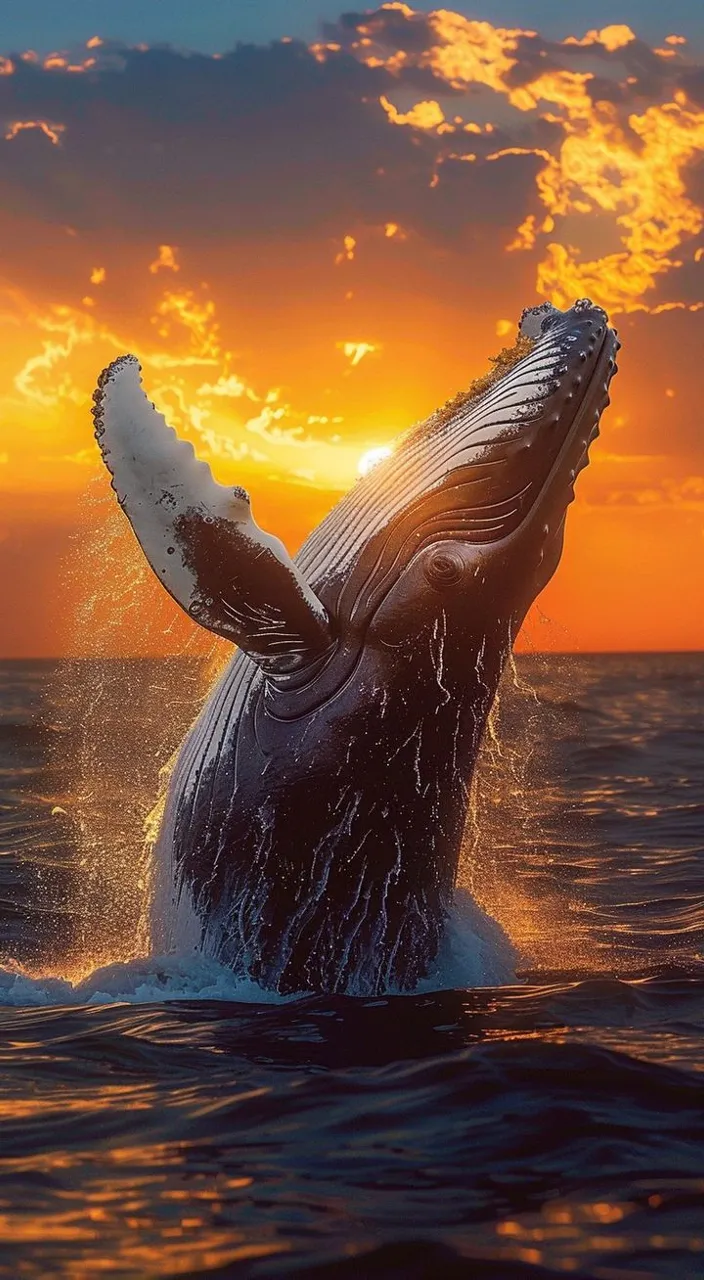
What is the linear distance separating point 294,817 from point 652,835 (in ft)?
36.3

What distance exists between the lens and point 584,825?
Result: 752 inches

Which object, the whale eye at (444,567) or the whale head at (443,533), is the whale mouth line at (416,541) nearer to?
the whale head at (443,533)

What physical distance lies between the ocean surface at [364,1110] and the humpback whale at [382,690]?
440mm

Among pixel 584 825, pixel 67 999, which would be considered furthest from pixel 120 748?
pixel 67 999

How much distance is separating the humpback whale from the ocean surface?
440 millimetres

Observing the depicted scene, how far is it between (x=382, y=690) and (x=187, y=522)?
4.94 ft

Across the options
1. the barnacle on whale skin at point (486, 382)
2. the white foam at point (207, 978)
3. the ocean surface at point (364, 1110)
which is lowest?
the ocean surface at point (364, 1110)

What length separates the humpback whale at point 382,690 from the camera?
749cm

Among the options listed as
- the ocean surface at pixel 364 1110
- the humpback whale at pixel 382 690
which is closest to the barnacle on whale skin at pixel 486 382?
the humpback whale at pixel 382 690

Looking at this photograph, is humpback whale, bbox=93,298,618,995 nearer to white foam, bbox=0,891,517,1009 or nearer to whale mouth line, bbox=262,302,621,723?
whale mouth line, bbox=262,302,621,723

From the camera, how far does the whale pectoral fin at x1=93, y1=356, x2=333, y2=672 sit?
22.3ft

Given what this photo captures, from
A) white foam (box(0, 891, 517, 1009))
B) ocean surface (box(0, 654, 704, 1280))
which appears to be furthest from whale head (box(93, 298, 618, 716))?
white foam (box(0, 891, 517, 1009))

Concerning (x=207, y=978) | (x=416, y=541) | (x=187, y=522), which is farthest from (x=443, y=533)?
(x=207, y=978)

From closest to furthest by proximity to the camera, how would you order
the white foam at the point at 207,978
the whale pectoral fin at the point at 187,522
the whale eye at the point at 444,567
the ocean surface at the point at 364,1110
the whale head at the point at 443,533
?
the ocean surface at the point at 364,1110 → the whale pectoral fin at the point at 187,522 → the whale head at the point at 443,533 → the whale eye at the point at 444,567 → the white foam at the point at 207,978
